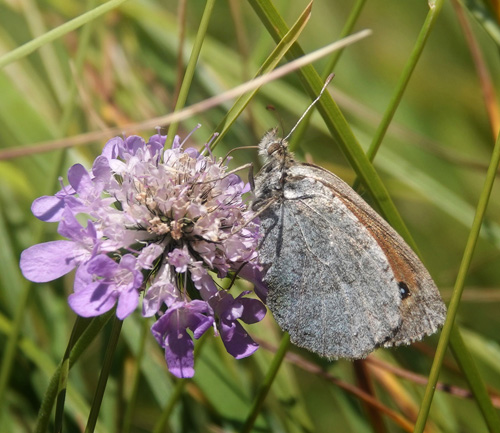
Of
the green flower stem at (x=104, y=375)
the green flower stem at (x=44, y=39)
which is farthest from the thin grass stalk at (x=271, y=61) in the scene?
the green flower stem at (x=104, y=375)

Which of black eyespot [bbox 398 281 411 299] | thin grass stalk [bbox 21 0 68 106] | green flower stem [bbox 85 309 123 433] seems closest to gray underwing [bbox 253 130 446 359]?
black eyespot [bbox 398 281 411 299]

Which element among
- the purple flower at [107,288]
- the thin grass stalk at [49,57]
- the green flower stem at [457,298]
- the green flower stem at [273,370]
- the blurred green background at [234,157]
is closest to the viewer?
the purple flower at [107,288]

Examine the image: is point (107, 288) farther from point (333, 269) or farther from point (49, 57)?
point (49, 57)

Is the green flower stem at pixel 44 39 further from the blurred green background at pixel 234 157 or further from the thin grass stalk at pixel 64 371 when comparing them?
the thin grass stalk at pixel 64 371

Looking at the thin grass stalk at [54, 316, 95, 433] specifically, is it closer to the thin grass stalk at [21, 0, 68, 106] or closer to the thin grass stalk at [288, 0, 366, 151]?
the thin grass stalk at [288, 0, 366, 151]

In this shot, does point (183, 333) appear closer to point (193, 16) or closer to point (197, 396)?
point (197, 396)

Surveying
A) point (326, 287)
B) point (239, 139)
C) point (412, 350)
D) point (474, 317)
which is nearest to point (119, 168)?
point (326, 287)
